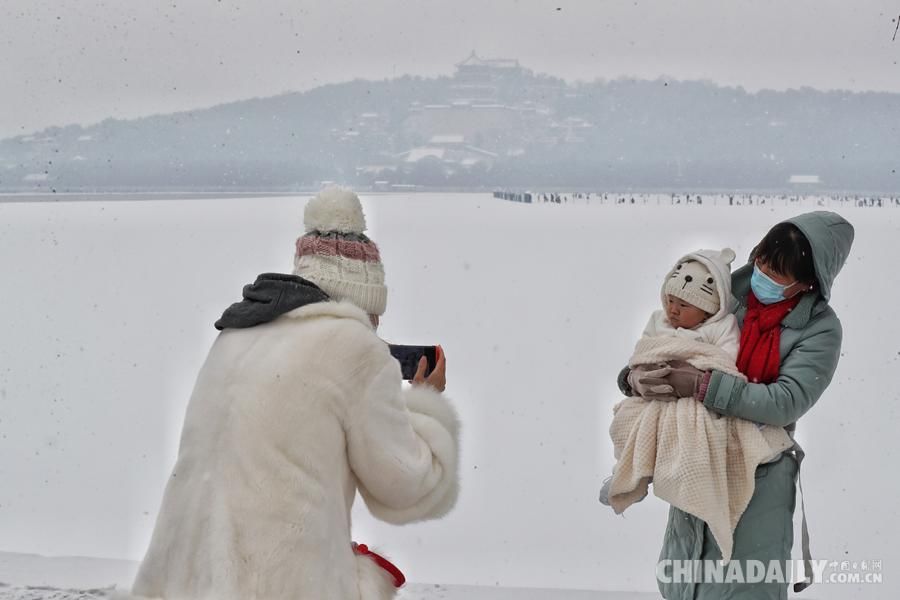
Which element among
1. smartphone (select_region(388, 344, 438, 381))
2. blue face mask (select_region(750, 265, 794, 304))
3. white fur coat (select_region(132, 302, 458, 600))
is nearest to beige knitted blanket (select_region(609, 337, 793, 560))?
blue face mask (select_region(750, 265, 794, 304))

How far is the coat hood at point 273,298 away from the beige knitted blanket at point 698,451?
0.70m

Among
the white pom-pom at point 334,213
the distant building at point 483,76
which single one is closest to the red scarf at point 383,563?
the white pom-pom at point 334,213

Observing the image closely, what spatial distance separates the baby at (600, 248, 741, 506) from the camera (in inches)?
74.6

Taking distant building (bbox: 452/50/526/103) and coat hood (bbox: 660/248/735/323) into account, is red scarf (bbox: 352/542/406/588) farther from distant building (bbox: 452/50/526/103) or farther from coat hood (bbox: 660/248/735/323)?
distant building (bbox: 452/50/526/103)

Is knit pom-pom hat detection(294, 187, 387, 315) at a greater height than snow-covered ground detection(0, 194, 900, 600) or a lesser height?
greater

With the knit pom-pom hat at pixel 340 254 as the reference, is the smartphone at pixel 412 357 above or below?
below

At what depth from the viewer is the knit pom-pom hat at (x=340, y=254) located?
5.15ft

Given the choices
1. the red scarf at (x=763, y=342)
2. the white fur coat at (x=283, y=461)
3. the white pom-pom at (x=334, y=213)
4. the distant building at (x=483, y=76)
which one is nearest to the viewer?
the white fur coat at (x=283, y=461)

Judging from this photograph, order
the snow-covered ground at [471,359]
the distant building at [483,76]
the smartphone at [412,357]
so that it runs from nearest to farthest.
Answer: the smartphone at [412,357]
the snow-covered ground at [471,359]
the distant building at [483,76]

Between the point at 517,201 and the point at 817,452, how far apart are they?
18.1 feet

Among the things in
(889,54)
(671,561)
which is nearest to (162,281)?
(671,561)

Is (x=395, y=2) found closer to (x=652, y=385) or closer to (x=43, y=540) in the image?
(x=43, y=540)

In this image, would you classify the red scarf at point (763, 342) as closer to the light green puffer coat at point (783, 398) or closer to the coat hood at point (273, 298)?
the light green puffer coat at point (783, 398)

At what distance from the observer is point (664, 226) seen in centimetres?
848
